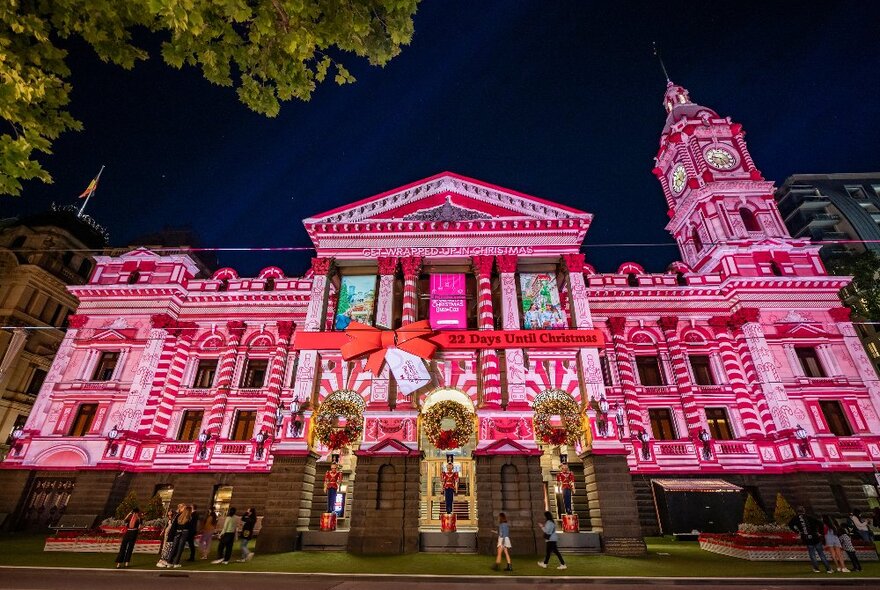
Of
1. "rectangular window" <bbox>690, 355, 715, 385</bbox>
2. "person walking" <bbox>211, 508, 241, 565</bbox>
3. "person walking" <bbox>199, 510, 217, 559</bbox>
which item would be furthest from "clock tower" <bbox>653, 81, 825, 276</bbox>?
"person walking" <bbox>199, 510, 217, 559</bbox>

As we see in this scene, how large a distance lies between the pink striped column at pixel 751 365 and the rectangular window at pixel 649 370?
16.3 ft

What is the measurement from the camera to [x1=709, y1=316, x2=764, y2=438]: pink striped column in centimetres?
2581

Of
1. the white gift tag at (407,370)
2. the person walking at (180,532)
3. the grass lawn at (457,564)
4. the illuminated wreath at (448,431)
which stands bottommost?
the grass lawn at (457,564)

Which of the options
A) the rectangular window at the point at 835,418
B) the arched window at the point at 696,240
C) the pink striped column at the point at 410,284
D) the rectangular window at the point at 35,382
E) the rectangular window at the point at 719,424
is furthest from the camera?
the arched window at the point at 696,240

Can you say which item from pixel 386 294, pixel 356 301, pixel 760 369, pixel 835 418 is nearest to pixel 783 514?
pixel 760 369

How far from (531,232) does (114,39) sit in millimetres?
21185

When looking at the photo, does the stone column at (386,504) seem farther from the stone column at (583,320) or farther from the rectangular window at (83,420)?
the rectangular window at (83,420)

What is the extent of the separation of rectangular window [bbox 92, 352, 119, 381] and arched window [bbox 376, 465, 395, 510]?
2045 centimetres

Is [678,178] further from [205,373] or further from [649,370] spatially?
[205,373]

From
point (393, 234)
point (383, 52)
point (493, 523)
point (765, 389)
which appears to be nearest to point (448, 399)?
point (493, 523)

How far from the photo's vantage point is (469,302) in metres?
27.2

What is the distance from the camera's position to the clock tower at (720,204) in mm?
30109

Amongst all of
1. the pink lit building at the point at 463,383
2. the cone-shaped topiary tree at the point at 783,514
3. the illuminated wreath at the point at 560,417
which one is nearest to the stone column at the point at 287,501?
the pink lit building at the point at 463,383

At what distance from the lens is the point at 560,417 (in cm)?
2017
